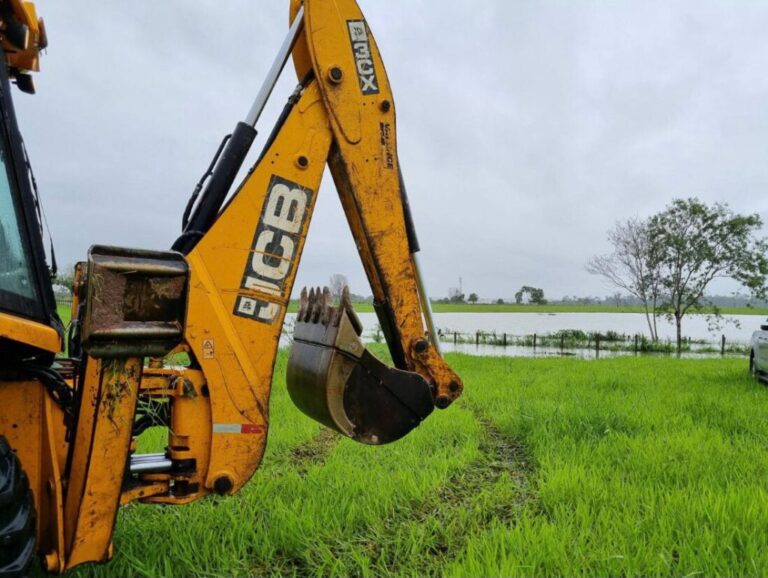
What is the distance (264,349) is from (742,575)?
2563mm

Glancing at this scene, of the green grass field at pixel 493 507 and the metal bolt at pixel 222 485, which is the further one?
the green grass field at pixel 493 507

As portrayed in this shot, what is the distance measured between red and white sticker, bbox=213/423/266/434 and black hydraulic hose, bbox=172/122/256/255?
903 millimetres

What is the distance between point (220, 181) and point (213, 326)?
780mm

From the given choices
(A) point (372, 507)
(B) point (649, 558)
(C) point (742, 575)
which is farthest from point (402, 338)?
(C) point (742, 575)

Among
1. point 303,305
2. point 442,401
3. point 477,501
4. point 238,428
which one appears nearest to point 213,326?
point 238,428

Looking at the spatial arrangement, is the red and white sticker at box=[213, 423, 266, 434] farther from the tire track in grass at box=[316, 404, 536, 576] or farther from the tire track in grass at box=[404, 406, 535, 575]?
the tire track in grass at box=[404, 406, 535, 575]

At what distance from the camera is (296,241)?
266 centimetres

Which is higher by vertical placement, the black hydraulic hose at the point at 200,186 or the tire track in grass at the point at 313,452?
the black hydraulic hose at the point at 200,186

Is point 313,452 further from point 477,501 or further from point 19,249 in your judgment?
point 19,249

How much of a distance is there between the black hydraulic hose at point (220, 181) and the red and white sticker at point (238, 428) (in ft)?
2.96

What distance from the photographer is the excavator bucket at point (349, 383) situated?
2.66 m

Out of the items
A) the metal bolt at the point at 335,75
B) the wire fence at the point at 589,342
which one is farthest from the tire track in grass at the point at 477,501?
the wire fence at the point at 589,342

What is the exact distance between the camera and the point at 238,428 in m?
2.46

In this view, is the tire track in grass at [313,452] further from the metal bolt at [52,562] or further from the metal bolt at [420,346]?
the metal bolt at [52,562]
